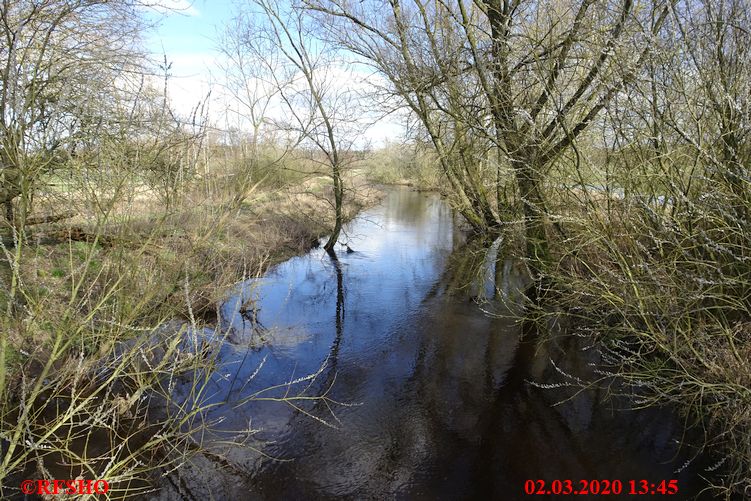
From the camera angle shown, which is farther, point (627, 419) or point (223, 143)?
point (223, 143)

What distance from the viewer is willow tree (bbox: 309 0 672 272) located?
16.7 ft

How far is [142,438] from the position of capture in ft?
15.8

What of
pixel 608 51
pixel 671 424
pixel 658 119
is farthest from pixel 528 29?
pixel 671 424

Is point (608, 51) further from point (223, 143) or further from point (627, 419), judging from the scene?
point (223, 143)

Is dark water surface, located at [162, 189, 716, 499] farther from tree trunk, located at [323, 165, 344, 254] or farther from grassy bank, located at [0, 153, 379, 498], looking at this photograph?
tree trunk, located at [323, 165, 344, 254]

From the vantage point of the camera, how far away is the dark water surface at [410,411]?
4.42 metres

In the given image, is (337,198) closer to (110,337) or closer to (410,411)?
(410,411)

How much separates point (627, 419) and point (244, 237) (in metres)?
10.4

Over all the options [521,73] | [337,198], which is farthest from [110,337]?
[337,198]
